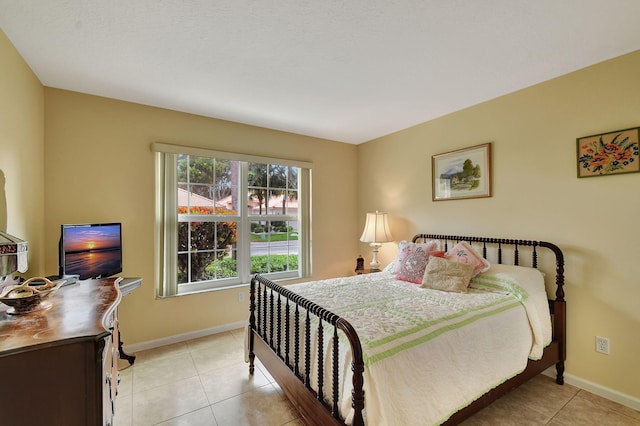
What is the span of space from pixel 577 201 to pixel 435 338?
68.8 inches

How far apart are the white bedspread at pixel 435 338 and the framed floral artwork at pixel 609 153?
35.4 inches

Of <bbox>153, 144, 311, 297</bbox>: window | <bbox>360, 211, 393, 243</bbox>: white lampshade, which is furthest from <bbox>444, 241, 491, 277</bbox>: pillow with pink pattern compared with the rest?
<bbox>153, 144, 311, 297</bbox>: window

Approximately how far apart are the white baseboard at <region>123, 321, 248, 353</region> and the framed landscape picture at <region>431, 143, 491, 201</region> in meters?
2.80

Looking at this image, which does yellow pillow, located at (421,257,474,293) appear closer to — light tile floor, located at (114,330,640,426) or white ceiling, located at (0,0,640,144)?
light tile floor, located at (114,330,640,426)

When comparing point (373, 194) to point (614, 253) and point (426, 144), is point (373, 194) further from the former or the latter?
point (614, 253)

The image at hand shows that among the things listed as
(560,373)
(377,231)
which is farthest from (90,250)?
(560,373)

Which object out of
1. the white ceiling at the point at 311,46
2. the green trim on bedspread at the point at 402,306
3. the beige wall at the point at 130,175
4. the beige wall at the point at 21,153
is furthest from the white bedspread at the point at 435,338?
the beige wall at the point at 21,153

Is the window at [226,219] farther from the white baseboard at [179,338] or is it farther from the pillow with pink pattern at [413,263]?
the pillow with pink pattern at [413,263]

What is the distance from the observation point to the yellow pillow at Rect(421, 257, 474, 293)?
2357 millimetres

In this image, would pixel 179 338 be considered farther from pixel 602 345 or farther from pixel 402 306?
pixel 602 345

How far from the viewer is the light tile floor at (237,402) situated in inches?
74.1

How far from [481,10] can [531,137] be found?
1.42 meters

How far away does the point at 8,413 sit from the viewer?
3.15 feet

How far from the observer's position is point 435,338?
5.08 ft
